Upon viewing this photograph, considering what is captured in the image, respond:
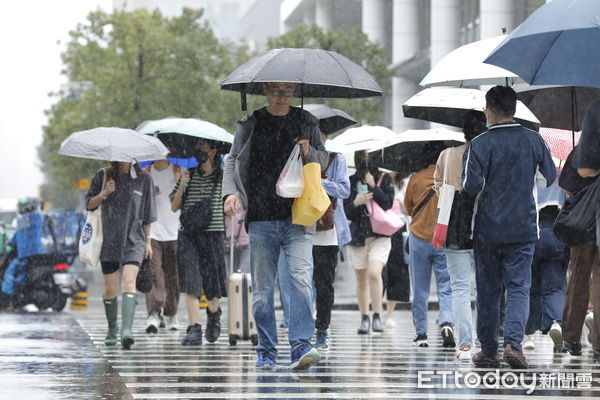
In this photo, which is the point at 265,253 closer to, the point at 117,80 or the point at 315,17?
the point at 117,80

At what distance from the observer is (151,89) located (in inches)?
1644

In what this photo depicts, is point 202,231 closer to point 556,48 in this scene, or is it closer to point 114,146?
point 114,146

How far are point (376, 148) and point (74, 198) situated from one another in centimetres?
7625

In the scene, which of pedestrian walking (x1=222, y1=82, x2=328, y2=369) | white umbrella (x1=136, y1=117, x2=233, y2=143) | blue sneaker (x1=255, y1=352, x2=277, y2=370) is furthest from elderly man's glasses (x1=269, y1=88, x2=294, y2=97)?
white umbrella (x1=136, y1=117, x2=233, y2=143)

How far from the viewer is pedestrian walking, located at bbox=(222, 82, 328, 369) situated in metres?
9.30

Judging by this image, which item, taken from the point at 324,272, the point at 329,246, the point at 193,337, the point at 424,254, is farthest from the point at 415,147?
the point at 193,337

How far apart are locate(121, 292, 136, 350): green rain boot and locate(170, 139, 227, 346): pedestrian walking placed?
528 mm

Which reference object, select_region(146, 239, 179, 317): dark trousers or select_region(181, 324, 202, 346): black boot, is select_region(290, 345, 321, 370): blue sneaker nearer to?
select_region(181, 324, 202, 346): black boot

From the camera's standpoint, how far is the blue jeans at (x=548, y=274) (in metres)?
11.2

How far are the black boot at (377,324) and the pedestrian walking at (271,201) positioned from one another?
5.06 metres

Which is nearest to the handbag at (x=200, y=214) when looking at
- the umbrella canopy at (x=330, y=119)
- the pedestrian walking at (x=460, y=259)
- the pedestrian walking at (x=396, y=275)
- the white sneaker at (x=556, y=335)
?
the umbrella canopy at (x=330, y=119)

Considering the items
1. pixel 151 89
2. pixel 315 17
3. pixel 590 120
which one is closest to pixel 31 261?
pixel 590 120

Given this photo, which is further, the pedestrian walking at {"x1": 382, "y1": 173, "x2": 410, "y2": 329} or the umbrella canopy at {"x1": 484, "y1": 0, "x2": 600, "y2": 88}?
the pedestrian walking at {"x1": 382, "y1": 173, "x2": 410, "y2": 329}

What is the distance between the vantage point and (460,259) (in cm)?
1073
